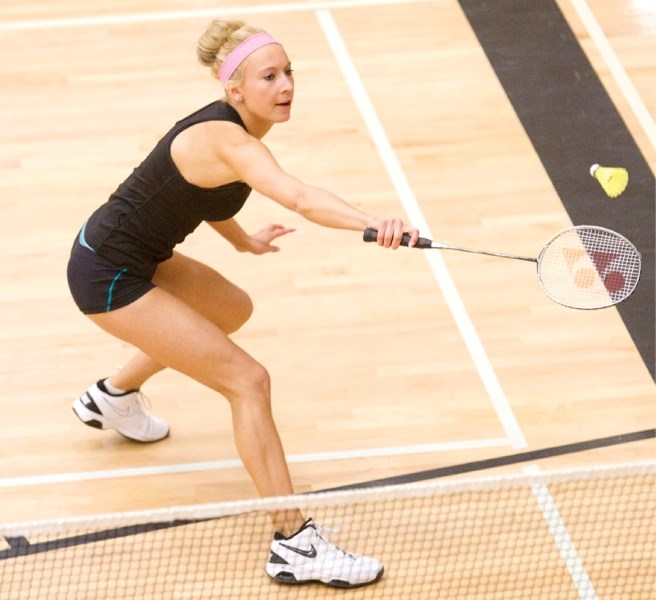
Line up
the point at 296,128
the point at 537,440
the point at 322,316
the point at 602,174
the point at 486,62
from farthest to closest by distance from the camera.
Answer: the point at 486,62 < the point at 296,128 < the point at 322,316 < the point at 537,440 < the point at 602,174

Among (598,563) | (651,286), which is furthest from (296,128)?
(598,563)

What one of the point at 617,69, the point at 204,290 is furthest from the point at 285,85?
the point at 617,69

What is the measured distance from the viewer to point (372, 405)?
582 cm

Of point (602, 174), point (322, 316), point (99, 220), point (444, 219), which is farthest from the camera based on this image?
point (444, 219)

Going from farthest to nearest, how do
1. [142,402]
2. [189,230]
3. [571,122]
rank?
[571,122] < [142,402] < [189,230]

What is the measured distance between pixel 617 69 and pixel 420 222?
210 centimetres

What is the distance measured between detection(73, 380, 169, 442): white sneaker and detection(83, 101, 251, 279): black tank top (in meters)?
0.74

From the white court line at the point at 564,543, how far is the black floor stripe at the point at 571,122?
3.44 feet

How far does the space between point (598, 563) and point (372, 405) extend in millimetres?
1258

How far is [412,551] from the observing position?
5035 mm

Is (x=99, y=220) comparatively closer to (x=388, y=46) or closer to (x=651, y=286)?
(x=651, y=286)

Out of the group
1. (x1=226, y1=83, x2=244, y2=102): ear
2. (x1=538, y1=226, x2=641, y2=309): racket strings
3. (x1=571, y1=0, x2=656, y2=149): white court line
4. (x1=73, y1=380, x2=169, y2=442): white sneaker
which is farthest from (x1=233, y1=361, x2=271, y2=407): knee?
(x1=571, y1=0, x2=656, y2=149): white court line

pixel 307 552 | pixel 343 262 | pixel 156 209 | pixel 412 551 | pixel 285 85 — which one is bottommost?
pixel 343 262

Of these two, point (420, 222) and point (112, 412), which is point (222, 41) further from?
point (420, 222)
